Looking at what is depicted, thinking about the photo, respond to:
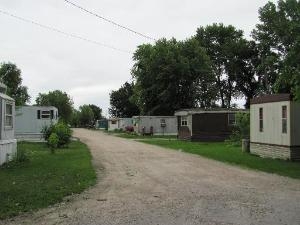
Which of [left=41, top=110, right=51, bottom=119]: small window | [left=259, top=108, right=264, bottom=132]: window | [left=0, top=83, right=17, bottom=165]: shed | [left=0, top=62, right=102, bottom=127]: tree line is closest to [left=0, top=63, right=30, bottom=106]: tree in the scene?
[left=0, top=62, right=102, bottom=127]: tree line

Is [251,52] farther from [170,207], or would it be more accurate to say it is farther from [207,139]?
[170,207]

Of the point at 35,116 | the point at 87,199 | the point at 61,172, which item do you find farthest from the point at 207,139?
the point at 87,199

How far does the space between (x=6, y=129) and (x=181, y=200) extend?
430 inches

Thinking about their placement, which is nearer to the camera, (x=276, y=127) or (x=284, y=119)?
(x=284, y=119)

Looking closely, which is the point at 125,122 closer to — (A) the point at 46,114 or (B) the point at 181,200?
(A) the point at 46,114

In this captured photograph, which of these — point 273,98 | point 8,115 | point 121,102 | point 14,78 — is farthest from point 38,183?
point 121,102

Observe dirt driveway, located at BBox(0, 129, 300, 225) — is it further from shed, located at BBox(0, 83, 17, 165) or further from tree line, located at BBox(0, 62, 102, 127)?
tree line, located at BBox(0, 62, 102, 127)

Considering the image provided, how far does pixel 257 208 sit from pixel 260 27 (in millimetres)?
51332

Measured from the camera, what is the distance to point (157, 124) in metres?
59.6

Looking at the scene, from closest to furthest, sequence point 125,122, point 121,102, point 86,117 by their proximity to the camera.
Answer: point 125,122 → point 121,102 → point 86,117

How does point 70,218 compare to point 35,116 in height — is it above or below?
below

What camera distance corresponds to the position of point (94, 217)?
347 inches

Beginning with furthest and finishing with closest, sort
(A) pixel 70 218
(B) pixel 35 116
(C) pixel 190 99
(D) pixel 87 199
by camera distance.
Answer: (C) pixel 190 99 → (B) pixel 35 116 → (D) pixel 87 199 → (A) pixel 70 218

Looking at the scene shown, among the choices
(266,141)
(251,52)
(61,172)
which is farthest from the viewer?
(251,52)
